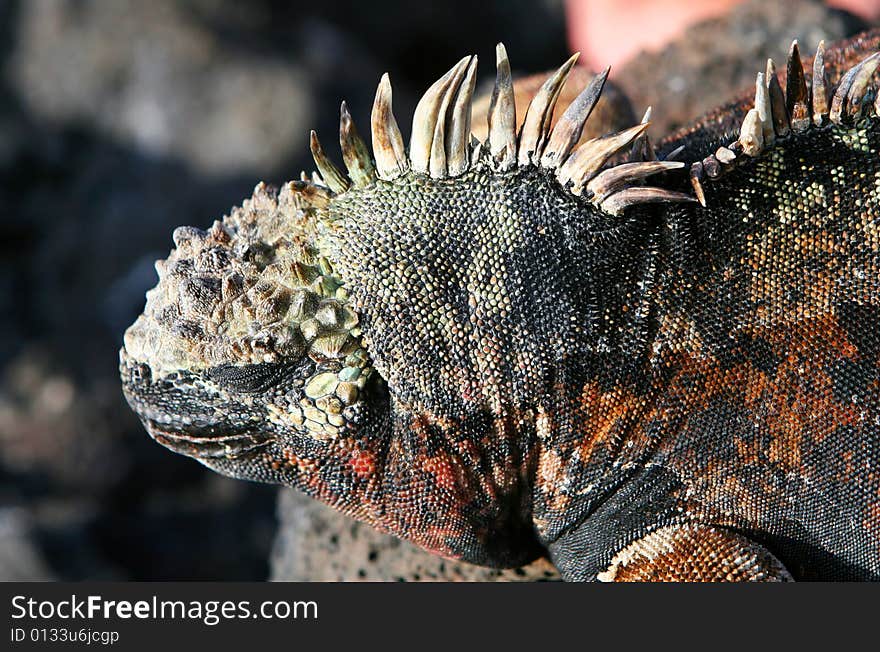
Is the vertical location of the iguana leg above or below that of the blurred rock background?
below

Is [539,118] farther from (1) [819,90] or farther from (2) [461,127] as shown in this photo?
(1) [819,90]

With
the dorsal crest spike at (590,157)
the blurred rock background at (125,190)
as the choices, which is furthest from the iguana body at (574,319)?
the blurred rock background at (125,190)

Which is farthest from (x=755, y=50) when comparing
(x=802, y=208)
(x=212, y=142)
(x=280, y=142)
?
(x=212, y=142)

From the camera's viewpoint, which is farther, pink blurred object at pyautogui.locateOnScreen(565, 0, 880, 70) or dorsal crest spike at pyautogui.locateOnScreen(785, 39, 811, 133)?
pink blurred object at pyautogui.locateOnScreen(565, 0, 880, 70)

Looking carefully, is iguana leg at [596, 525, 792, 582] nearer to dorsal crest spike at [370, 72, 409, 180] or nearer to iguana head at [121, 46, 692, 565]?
iguana head at [121, 46, 692, 565]

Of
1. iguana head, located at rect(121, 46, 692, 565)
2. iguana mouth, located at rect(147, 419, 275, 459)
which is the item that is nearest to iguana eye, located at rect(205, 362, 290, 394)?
iguana head, located at rect(121, 46, 692, 565)

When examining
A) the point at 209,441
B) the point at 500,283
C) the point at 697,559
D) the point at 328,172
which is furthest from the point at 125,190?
the point at 697,559

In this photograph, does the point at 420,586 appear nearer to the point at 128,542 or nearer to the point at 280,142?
the point at 128,542
